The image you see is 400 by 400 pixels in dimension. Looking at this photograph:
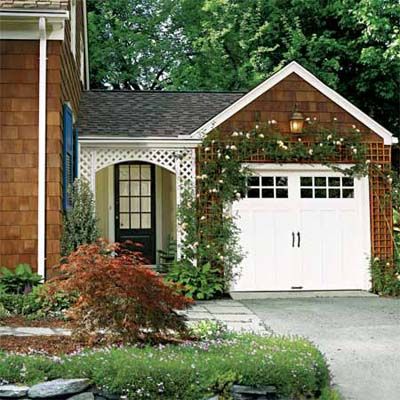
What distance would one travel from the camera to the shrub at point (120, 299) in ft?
15.3

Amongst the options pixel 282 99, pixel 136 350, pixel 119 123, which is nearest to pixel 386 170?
pixel 282 99

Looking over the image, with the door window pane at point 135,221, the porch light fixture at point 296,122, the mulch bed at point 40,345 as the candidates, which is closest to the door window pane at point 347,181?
the porch light fixture at point 296,122

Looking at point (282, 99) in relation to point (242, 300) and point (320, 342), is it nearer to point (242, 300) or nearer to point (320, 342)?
point (242, 300)

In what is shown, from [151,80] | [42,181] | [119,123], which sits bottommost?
[42,181]

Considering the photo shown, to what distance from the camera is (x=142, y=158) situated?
9922mm

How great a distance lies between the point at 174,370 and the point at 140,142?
6052mm

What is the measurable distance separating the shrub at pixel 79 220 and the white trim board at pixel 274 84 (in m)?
2.10

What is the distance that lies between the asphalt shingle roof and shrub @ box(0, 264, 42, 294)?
9.64 feet

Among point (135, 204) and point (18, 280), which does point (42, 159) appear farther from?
point (135, 204)

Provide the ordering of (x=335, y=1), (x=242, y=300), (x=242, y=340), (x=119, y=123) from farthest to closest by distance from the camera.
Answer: (x=335, y=1), (x=119, y=123), (x=242, y=300), (x=242, y=340)

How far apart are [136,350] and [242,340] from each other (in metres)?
1.04

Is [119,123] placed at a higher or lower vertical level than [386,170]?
higher

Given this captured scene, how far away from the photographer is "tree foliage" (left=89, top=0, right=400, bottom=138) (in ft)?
50.8

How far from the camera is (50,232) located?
7824 mm
